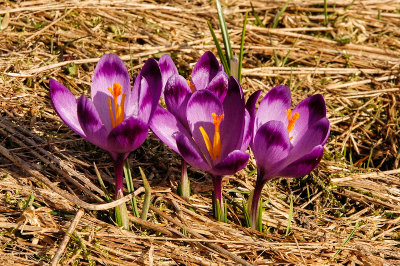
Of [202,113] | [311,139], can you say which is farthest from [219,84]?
[311,139]

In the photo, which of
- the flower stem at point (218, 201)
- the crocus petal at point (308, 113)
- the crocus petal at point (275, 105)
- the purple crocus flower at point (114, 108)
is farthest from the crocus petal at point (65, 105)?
the crocus petal at point (308, 113)

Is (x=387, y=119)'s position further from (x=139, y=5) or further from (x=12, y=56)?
(x=12, y=56)

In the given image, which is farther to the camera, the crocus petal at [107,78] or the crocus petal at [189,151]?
the crocus petal at [107,78]

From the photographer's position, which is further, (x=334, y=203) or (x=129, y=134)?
(x=334, y=203)

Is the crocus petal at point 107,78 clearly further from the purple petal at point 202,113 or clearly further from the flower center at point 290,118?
the flower center at point 290,118

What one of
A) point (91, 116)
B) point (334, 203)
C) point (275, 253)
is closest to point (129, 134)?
point (91, 116)

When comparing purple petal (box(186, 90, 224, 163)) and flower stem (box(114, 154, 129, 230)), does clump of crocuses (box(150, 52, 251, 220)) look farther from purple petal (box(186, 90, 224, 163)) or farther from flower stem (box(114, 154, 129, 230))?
flower stem (box(114, 154, 129, 230))
